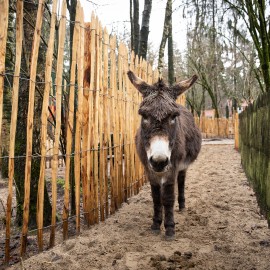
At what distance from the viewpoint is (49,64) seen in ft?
10.2

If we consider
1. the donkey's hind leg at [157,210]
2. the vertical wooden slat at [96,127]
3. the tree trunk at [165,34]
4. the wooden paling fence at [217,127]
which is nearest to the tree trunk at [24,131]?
the vertical wooden slat at [96,127]

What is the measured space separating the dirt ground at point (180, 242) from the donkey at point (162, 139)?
349mm

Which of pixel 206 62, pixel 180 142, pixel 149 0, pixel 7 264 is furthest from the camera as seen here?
pixel 206 62

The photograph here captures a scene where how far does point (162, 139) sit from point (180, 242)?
1.23m

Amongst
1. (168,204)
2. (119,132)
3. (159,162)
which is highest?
(119,132)

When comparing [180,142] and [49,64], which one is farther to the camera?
[180,142]

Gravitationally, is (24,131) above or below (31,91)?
below

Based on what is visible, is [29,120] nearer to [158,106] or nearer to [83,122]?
[83,122]

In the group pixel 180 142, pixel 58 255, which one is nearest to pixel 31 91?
pixel 58 255

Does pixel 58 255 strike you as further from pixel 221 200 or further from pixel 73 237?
pixel 221 200

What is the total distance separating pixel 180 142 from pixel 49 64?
1.77 meters

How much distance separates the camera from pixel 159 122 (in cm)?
320

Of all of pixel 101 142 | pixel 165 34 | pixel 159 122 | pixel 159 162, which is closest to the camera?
pixel 159 162

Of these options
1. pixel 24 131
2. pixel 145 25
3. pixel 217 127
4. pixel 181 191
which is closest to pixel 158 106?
pixel 24 131
